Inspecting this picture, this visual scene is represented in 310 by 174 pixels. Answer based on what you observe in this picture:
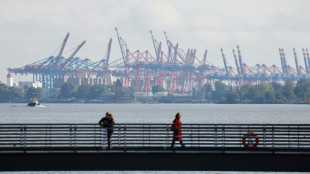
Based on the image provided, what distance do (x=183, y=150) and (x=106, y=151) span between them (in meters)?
2.77

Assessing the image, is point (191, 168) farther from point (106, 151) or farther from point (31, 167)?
point (31, 167)

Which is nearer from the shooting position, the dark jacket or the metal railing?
the metal railing

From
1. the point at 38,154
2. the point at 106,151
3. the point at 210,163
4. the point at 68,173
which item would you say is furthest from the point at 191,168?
the point at 68,173

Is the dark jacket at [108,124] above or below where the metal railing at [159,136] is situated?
above

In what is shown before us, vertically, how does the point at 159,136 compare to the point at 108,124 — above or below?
below

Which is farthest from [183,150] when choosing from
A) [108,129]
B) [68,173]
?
[68,173]

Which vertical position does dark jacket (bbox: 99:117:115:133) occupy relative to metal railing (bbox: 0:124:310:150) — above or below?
above

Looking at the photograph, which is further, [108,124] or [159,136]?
[159,136]

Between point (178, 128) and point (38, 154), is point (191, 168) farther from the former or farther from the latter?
point (38, 154)

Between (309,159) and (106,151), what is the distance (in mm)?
7138

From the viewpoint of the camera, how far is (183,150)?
30.8m

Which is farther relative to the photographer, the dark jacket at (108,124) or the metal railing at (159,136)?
the dark jacket at (108,124)

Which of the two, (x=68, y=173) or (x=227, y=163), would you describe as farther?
(x=68, y=173)

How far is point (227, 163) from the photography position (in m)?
30.0
